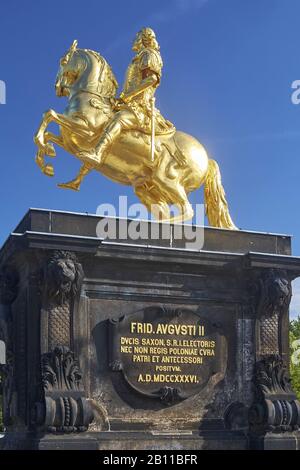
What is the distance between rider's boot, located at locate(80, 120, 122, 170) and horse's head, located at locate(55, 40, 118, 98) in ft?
3.53

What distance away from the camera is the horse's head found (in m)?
18.5

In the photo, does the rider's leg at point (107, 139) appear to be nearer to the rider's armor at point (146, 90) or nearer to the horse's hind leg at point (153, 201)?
the rider's armor at point (146, 90)

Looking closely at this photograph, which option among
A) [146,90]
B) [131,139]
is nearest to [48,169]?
[131,139]

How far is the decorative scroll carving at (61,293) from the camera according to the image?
1533 centimetres

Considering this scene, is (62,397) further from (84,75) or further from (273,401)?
(84,75)

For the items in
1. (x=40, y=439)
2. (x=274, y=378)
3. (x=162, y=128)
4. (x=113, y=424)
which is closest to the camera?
(x=40, y=439)

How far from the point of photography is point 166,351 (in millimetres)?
16359

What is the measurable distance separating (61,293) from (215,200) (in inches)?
199

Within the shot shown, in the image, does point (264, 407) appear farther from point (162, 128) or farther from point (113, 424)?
point (162, 128)

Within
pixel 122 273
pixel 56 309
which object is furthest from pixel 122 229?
pixel 56 309

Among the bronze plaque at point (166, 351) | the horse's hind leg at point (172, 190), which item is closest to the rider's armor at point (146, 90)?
the horse's hind leg at point (172, 190)

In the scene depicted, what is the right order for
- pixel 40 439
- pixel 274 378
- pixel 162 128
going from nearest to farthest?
pixel 40 439, pixel 274 378, pixel 162 128

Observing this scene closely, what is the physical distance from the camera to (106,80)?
18688 mm

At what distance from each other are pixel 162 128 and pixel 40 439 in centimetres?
729
